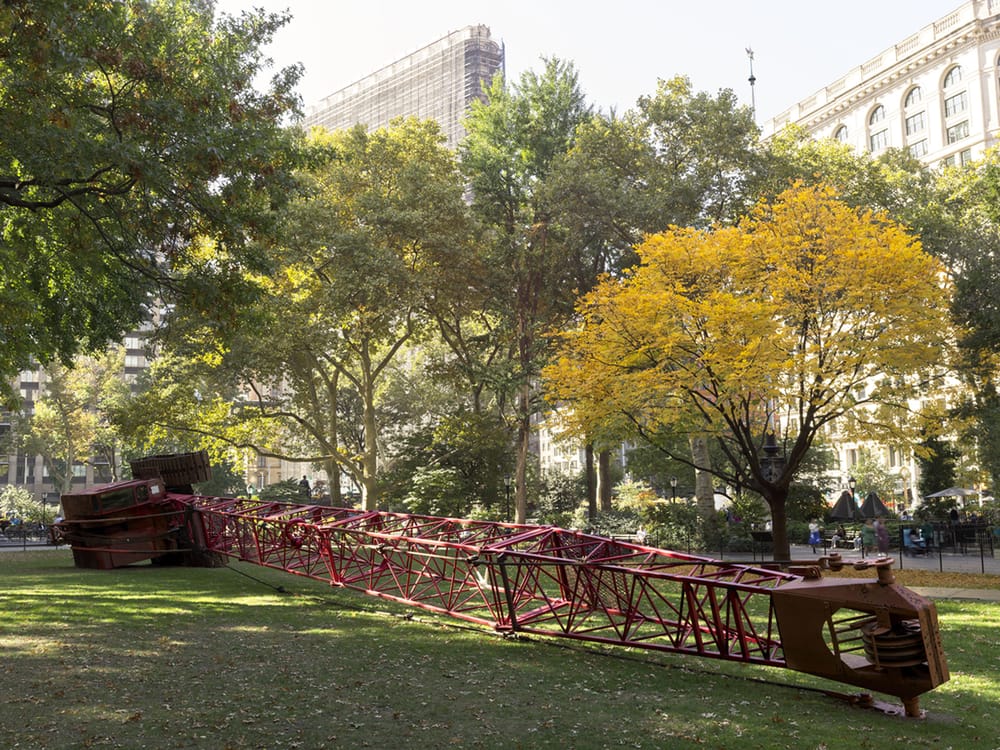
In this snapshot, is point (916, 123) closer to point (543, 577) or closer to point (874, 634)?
point (543, 577)

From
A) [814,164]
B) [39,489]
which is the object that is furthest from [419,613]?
[39,489]

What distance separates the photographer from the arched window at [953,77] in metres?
75.9

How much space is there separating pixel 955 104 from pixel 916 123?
4957 millimetres

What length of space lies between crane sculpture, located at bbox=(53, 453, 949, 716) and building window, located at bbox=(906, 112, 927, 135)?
70.9m

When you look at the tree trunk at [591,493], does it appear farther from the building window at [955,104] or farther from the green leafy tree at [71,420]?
the building window at [955,104]

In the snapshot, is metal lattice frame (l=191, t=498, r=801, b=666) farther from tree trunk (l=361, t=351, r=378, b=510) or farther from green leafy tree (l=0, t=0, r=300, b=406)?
tree trunk (l=361, t=351, r=378, b=510)

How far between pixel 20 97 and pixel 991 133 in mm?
79202

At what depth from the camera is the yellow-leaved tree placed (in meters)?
23.1

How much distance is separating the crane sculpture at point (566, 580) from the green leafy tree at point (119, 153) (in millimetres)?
6079

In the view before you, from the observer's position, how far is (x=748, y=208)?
36.1 meters

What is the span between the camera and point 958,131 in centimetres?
7694

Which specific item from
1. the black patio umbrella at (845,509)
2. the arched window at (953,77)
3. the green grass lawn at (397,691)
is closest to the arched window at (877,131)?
the arched window at (953,77)

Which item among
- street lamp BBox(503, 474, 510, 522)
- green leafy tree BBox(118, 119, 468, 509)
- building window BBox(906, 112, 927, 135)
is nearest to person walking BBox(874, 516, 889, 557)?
street lamp BBox(503, 474, 510, 522)

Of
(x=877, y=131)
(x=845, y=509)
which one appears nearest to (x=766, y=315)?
(x=845, y=509)
